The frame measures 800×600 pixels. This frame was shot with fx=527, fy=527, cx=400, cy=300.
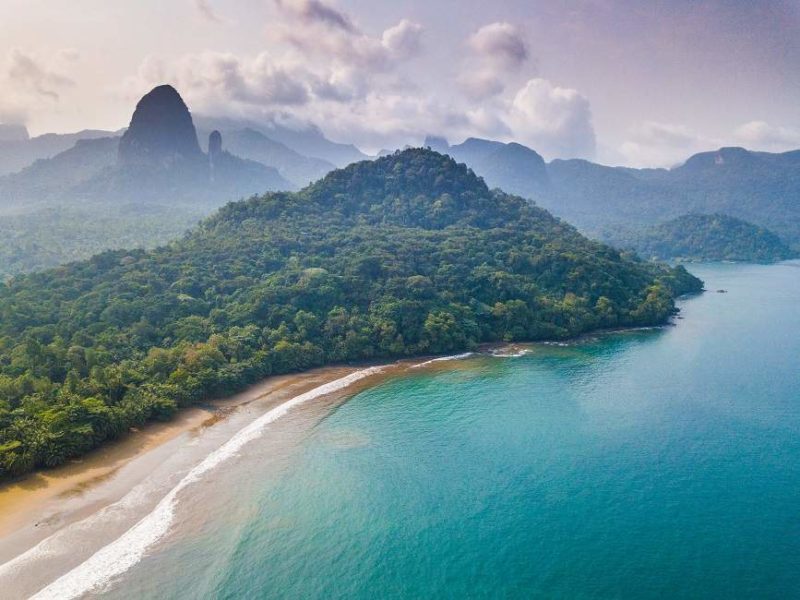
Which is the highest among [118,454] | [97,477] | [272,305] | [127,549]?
[272,305]

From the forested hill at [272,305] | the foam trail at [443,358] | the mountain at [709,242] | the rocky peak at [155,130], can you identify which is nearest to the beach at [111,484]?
the forested hill at [272,305]

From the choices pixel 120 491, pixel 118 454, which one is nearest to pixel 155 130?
pixel 118 454

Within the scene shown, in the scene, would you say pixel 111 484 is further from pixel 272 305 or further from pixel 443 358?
pixel 443 358

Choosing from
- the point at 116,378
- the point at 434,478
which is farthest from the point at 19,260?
the point at 434,478

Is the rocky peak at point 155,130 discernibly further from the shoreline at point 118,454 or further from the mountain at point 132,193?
the shoreline at point 118,454

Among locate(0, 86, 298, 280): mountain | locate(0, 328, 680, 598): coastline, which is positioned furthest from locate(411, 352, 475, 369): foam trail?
locate(0, 86, 298, 280): mountain

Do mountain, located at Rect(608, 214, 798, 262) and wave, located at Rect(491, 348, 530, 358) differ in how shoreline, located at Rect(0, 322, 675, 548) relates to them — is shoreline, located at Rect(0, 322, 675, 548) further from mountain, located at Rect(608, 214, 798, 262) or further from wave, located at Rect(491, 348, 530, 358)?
mountain, located at Rect(608, 214, 798, 262)
